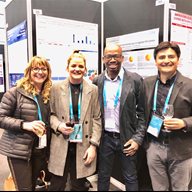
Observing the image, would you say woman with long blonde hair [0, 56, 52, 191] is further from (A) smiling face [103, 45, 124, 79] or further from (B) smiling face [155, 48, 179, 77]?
(B) smiling face [155, 48, 179, 77]

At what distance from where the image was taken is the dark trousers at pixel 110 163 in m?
2.08

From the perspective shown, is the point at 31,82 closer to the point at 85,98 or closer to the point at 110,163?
the point at 85,98

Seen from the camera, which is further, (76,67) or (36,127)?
(76,67)

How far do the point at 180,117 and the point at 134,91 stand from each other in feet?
1.52

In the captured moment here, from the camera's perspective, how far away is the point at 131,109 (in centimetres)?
203

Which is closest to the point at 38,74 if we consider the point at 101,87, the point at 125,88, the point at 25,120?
the point at 25,120

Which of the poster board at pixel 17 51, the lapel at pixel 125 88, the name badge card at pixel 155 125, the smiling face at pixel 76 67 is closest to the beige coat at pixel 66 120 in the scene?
the smiling face at pixel 76 67

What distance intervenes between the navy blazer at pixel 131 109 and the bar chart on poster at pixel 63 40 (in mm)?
823

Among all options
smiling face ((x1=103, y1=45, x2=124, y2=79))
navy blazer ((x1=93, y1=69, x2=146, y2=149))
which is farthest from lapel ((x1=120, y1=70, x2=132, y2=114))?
smiling face ((x1=103, y1=45, x2=124, y2=79))

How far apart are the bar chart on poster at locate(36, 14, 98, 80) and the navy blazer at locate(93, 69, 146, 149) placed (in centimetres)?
82

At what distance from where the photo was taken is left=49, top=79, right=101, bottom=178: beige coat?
1.88m

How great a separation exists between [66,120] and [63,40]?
1.18 meters

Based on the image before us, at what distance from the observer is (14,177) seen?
1.86m

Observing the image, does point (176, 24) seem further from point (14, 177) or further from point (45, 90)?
point (14, 177)
